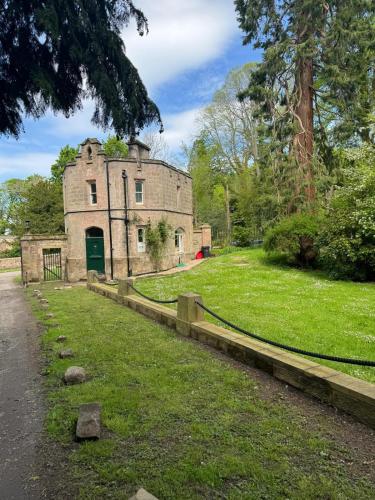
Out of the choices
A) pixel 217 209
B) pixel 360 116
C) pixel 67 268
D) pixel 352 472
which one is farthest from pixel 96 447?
pixel 217 209

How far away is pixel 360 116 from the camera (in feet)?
51.8

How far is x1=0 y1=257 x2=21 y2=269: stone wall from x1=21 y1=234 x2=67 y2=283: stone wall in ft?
69.3

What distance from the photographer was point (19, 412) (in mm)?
4012

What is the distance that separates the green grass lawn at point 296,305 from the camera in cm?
582

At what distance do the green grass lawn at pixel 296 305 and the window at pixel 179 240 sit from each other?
32.3 feet

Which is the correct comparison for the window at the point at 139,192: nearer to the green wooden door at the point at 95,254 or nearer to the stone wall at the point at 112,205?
the stone wall at the point at 112,205

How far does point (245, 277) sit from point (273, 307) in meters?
5.40

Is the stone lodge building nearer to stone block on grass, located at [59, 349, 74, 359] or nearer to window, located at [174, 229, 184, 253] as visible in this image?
window, located at [174, 229, 184, 253]

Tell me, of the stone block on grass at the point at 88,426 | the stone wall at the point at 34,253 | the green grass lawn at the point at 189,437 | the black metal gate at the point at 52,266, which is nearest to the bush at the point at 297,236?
the green grass lawn at the point at 189,437

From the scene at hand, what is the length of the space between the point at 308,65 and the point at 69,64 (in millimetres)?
16193

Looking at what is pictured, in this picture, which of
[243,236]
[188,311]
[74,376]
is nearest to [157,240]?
[243,236]

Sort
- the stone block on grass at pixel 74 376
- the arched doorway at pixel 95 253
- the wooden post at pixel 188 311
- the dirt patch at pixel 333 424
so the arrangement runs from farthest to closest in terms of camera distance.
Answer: the arched doorway at pixel 95 253, the wooden post at pixel 188 311, the stone block on grass at pixel 74 376, the dirt patch at pixel 333 424

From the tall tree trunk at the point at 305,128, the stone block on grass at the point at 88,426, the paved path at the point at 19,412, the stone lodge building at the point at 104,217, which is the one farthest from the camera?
the stone lodge building at the point at 104,217

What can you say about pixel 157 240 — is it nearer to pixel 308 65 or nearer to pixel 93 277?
pixel 93 277
